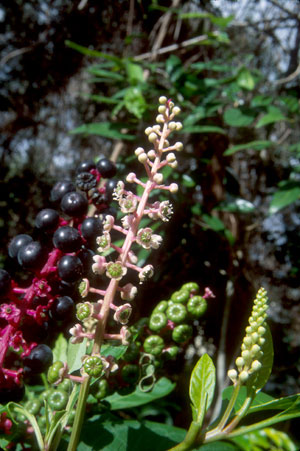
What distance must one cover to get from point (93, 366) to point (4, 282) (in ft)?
1.06

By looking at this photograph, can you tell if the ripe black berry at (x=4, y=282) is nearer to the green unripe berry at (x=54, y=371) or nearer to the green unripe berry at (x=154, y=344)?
the green unripe berry at (x=54, y=371)

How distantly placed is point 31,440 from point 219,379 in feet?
3.45

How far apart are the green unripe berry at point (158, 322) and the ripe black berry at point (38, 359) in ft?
0.89

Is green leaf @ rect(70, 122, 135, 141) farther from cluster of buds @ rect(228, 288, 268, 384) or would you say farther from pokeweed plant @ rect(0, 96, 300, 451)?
cluster of buds @ rect(228, 288, 268, 384)

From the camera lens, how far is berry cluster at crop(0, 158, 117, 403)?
2.71 feet

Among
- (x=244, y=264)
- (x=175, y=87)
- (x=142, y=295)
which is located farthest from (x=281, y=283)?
(x=175, y=87)

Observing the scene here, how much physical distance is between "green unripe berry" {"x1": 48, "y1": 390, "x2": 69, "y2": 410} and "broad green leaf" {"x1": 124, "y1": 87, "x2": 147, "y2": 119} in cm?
106

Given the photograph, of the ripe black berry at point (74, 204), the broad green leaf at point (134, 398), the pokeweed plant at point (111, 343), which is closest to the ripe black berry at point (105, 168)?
the pokeweed plant at point (111, 343)

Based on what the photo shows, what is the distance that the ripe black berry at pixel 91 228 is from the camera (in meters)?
0.86

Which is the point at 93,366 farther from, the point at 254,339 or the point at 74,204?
the point at 74,204

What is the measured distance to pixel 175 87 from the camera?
181cm

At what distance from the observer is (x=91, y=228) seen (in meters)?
0.86

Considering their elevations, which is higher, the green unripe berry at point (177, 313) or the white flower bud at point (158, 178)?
the white flower bud at point (158, 178)

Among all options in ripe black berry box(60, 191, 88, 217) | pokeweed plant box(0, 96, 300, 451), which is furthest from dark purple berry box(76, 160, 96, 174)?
ripe black berry box(60, 191, 88, 217)
